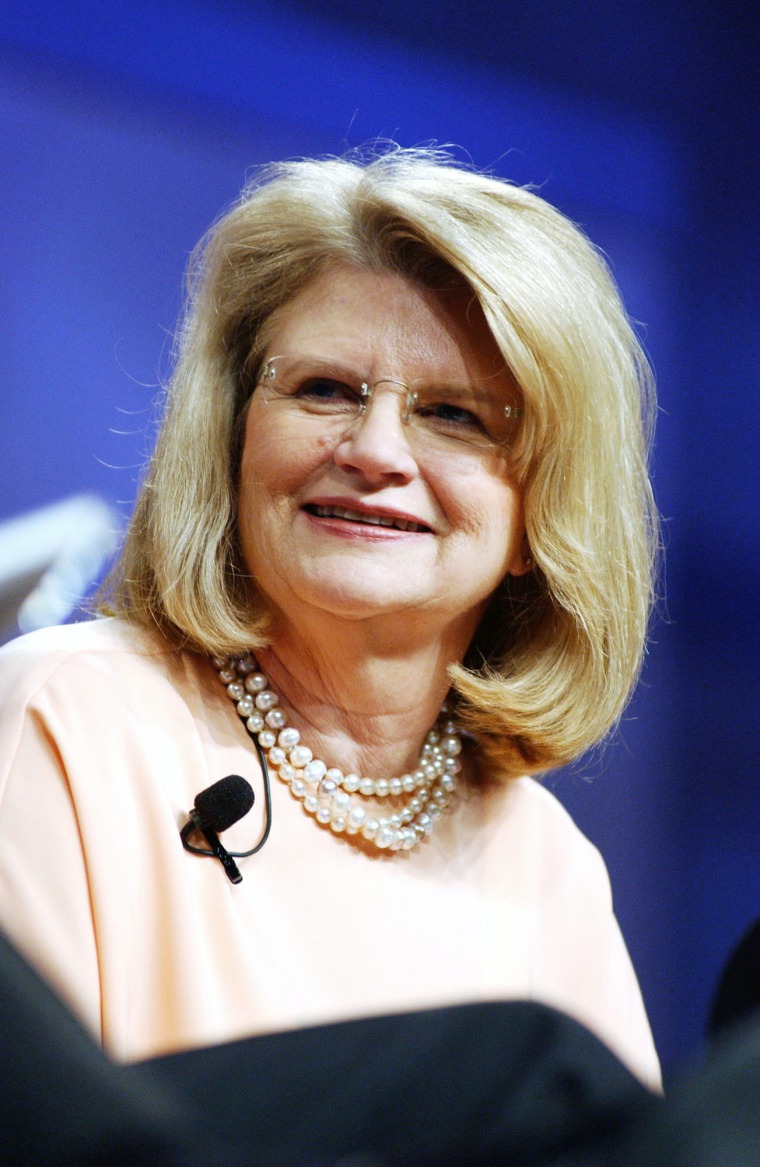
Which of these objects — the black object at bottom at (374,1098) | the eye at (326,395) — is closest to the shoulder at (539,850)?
the eye at (326,395)

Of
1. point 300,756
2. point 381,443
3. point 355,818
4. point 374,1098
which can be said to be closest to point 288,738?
point 300,756

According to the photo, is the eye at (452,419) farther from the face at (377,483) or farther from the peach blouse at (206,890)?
the peach blouse at (206,890)

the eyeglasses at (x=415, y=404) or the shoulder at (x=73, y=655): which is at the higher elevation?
the eyeglasses at (x=415, y=404)

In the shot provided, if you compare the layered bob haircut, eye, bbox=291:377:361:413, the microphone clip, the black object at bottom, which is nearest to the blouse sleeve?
the microphone clip

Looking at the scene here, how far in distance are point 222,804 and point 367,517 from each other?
0.42m

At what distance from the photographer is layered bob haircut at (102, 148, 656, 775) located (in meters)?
1.70

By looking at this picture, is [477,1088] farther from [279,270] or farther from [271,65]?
[271,65]

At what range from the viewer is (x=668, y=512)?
9.81ft

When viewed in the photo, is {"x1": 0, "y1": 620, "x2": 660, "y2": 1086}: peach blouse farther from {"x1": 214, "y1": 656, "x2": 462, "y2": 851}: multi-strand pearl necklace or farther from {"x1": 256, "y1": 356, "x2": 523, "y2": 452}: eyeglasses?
{"x1": 256, "y1": 356, "x2": 523, "y2": 452}: eyeglasses

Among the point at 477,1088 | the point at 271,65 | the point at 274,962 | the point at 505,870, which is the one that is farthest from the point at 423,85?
the point at 477,1088

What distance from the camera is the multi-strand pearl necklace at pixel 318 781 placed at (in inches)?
65.6

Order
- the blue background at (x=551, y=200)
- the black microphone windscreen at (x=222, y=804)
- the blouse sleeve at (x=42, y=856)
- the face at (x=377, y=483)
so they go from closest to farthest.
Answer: the blouse sleeve at (x=42, y=856) < the black microphone windscreen at (x=222, y=804) < the face at (x=377, y=483) < the blue background at (x=551, y=200)

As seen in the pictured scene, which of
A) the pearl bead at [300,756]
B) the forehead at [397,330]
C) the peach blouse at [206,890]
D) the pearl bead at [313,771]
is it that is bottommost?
the peach blouse at [206,890]

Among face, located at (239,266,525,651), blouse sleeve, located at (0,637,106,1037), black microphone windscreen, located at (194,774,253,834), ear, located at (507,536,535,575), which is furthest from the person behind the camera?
ear, located at (507,536,535,575)
